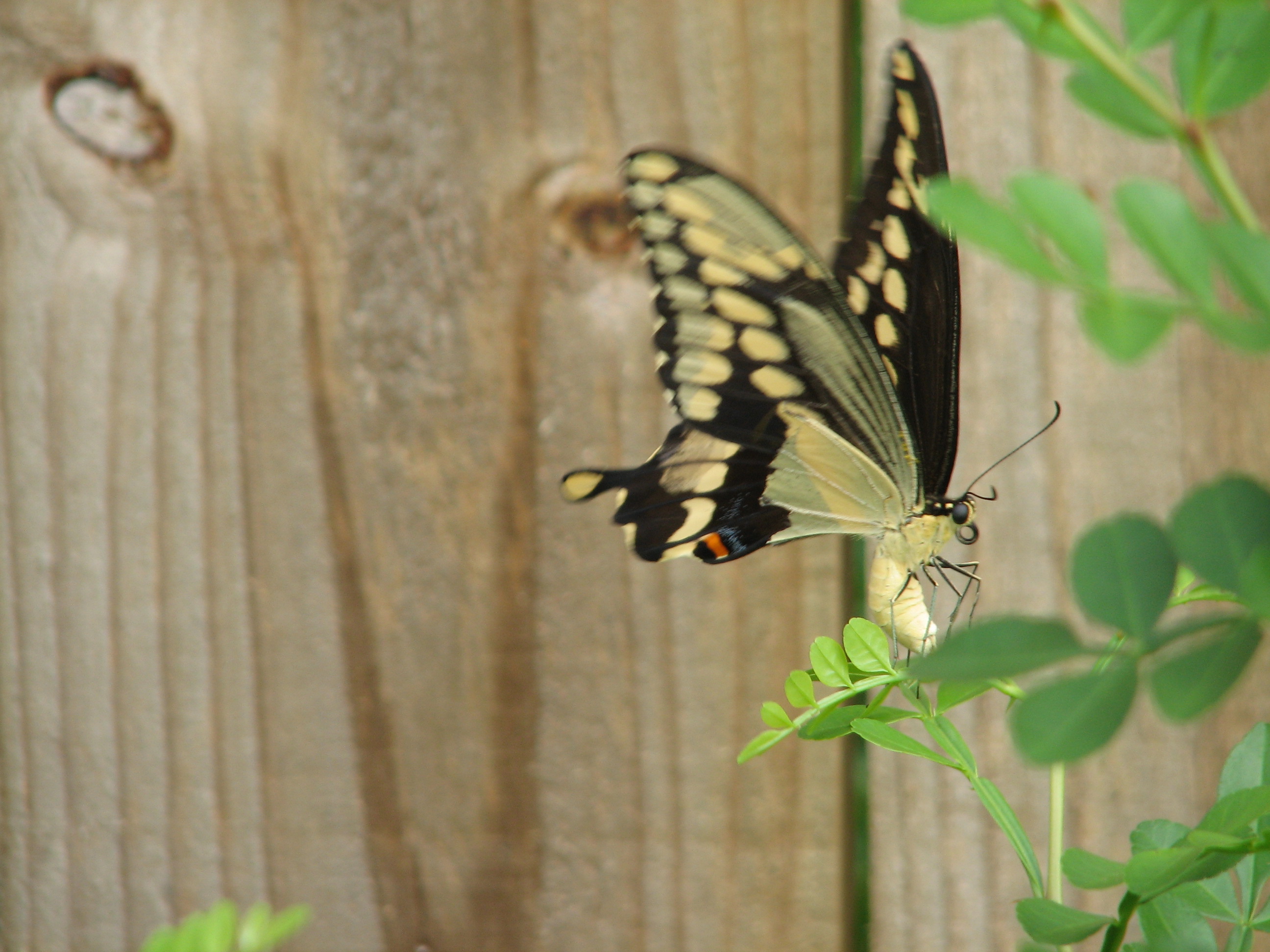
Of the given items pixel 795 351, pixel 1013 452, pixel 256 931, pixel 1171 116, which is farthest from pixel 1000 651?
pixel 1013 452

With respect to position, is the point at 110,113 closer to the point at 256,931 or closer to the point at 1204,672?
the point at 256,931

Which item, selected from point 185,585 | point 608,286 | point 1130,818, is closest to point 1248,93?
point 608,286

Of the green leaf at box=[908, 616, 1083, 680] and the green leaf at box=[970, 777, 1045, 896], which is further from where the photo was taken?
the green leaf at box=[970, 777, 1045, 896]

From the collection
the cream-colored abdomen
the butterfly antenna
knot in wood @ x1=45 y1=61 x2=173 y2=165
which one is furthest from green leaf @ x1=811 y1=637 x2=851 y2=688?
knot in wood @ x1=45 y1=61 x2=173 y2=165

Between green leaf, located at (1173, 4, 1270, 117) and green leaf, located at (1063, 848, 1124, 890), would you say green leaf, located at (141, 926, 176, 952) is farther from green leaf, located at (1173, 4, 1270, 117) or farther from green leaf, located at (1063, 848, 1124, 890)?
green leaf, located at (1173, 4, 1270, 117)

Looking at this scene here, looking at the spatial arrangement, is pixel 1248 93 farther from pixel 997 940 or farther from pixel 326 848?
pixel 326 848

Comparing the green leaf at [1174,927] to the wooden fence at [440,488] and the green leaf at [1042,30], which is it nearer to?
the green leaf at [1042,30]
